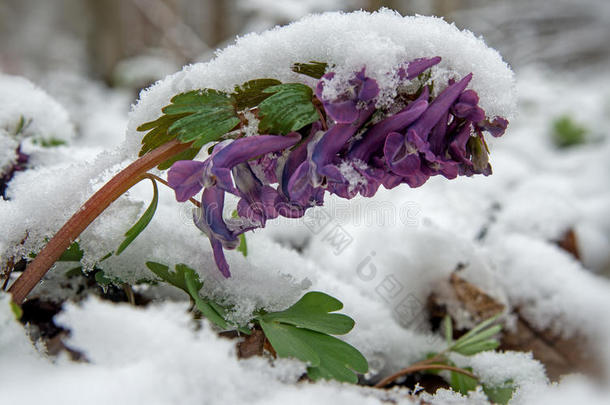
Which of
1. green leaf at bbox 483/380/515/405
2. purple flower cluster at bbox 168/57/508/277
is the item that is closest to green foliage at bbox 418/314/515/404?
green leaf at bbox 483/380/515/405

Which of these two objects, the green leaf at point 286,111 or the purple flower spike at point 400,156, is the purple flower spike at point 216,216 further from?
the purple flower spike at point 400,156

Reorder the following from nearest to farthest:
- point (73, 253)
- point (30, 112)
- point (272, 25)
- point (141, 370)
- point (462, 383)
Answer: point (141, 370) < point (73, 253) < point (462, 383) < point (30, 112) < point (272, 25)

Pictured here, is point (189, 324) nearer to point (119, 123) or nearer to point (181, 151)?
point (181, 151)

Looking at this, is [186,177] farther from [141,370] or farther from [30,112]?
[30,112]

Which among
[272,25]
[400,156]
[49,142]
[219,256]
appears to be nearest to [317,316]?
[219,256]

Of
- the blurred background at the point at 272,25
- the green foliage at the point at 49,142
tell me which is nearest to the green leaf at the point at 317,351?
the green foliage at the point at 49,142

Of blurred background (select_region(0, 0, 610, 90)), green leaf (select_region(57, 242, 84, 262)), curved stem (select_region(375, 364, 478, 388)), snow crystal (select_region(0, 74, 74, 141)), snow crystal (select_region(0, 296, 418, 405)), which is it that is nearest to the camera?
snow crystal (select_region(0, 296, 418, 405))

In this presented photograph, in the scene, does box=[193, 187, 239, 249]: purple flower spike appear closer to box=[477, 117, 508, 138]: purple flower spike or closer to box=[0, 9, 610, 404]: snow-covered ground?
box=[0, 9, 610, 404]: snow-covered ground
